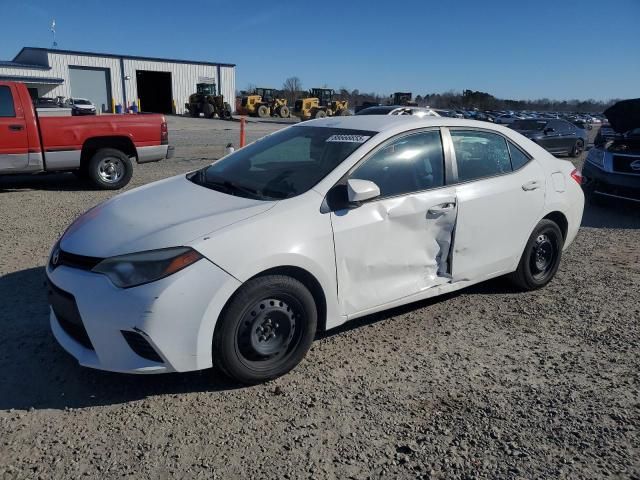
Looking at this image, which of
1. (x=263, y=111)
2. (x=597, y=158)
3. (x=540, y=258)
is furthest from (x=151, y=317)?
(x=263, y=111)

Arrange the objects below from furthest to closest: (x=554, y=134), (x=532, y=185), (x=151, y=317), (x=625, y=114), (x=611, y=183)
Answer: (x=554, y=134), (x=625, y=114), (x=611, y=183), (x=532, y=185), (x=151, y=317)

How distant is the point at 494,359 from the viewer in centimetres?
350

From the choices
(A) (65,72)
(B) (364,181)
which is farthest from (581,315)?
(A) (65,72)

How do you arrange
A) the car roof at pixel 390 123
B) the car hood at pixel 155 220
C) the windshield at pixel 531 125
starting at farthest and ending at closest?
the windshield at pixel 531 125, the car roof at pixel 390 123, the car hood at pixel 155 220

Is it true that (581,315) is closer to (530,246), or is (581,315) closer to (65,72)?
(530,246)

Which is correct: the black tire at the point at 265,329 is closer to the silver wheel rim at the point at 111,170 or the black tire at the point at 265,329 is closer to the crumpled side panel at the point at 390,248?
the crumpled side panel at the point at 390,248

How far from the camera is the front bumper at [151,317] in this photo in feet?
8.64

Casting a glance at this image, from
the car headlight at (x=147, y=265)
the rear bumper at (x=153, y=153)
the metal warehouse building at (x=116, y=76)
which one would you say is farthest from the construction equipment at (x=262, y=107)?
the car headlight at (x=147, y=265)

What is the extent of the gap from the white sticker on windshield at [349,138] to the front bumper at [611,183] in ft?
21.2

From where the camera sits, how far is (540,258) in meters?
4.68

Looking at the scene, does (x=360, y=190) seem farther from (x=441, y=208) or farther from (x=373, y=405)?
(x=373, y=405)

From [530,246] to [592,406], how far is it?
1771mm

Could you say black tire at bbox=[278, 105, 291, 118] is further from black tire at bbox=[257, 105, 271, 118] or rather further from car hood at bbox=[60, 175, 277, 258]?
car hood at bbox=[60, 175, 277, 258]

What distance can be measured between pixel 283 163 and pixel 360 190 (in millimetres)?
960
